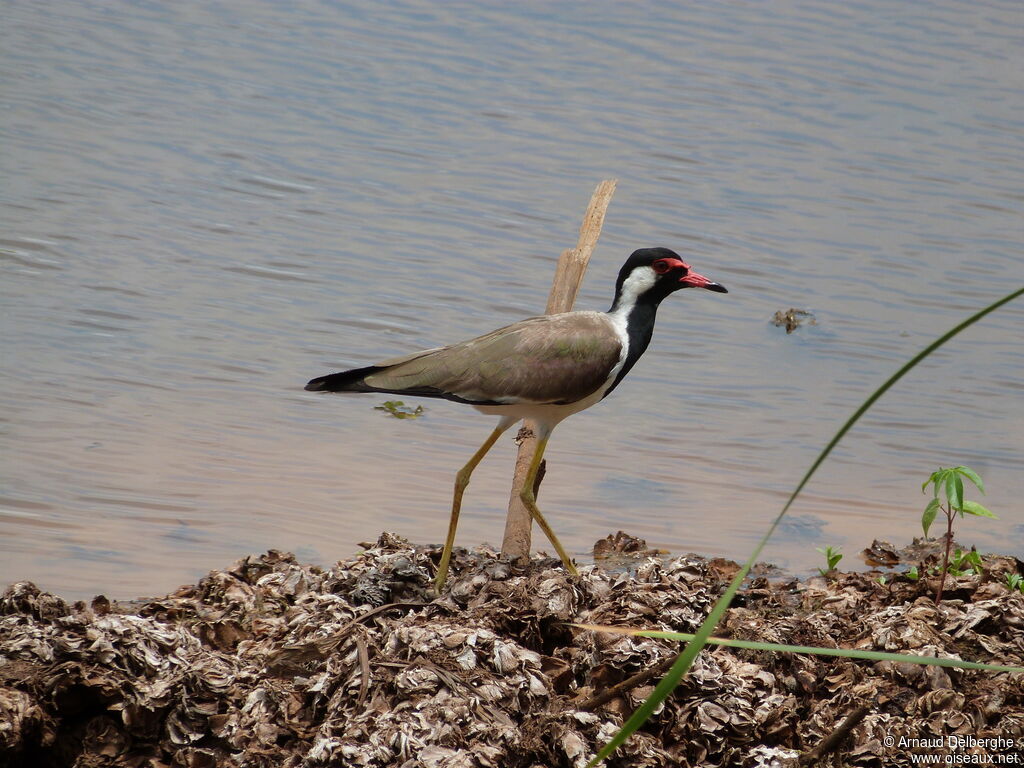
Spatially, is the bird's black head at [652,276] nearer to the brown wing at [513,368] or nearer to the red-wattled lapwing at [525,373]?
the red-wattled lapwing at [525,373]

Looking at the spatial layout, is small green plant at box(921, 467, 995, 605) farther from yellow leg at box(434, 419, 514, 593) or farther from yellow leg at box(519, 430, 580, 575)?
yellow leg at box(434, 419, 514, 593)

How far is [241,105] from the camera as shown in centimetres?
1310

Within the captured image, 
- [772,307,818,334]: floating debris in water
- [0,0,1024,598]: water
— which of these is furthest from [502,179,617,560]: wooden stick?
[772,307,818,334]: floating debris in water

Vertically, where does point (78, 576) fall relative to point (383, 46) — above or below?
below

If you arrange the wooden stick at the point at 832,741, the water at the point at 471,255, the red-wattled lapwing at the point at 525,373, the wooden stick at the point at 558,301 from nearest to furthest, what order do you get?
the wooden stick at the point at 832,741 → the red-wattled lapwing at the point at 525,373 → the wooden stick at the point at 558,301 → the water at the point at 471,255

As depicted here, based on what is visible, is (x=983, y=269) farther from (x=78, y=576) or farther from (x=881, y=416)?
(x=78, y=576)

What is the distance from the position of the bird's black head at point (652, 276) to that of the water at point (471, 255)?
1416 millimetres

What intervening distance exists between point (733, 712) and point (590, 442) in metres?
3.95

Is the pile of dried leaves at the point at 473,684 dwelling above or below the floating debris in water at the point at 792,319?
below

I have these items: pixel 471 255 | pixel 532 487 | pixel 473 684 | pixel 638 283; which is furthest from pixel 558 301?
pixel 471 255

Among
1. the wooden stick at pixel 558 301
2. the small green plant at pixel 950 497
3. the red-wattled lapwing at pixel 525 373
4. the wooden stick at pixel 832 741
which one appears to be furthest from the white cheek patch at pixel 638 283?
the wooden stick at pixel 832 741

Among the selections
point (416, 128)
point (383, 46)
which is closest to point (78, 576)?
point (416, 128)

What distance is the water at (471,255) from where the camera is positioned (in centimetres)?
649

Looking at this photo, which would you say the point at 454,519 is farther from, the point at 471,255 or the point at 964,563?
the point at 471,255
